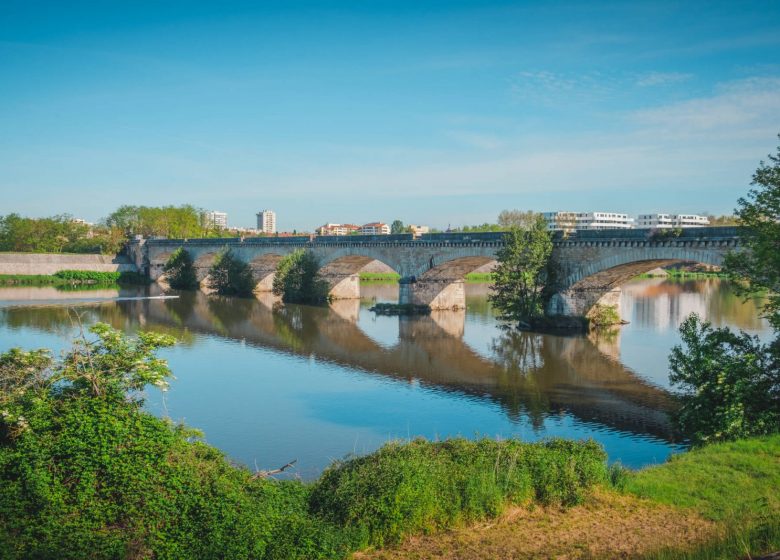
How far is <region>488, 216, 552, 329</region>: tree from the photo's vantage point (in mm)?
36250

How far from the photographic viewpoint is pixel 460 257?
43656mm

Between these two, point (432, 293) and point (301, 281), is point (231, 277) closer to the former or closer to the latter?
point (301, 281)

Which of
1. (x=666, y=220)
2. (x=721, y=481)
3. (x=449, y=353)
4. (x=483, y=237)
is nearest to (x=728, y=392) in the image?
(x=721, y=481)

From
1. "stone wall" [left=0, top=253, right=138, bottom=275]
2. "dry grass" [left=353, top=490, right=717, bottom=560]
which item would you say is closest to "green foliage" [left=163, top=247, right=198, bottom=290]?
"stone wall" [left=0, top=253, right=138, bottom=275]

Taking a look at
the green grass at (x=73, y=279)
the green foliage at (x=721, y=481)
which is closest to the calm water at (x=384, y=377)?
the green foliage at (x=721, y=481)

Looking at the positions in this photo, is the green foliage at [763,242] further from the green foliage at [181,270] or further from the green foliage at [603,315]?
the green foliage at [181,270]

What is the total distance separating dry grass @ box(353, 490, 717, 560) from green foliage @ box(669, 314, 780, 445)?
4690 millimetres

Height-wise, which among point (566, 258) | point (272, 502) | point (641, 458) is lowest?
point (641, 458)

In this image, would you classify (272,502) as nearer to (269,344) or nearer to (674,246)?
(269,344)

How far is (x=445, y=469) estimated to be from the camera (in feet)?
35.9

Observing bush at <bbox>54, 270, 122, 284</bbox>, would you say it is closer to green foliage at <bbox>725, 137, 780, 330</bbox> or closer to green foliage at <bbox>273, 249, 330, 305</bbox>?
green foliage at <bbox>273, 249, 330, 305</bbox>

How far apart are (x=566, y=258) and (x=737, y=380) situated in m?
21.7

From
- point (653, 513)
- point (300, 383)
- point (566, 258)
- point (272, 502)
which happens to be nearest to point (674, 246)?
point (566, 258)

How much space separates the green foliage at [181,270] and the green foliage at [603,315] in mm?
46699
